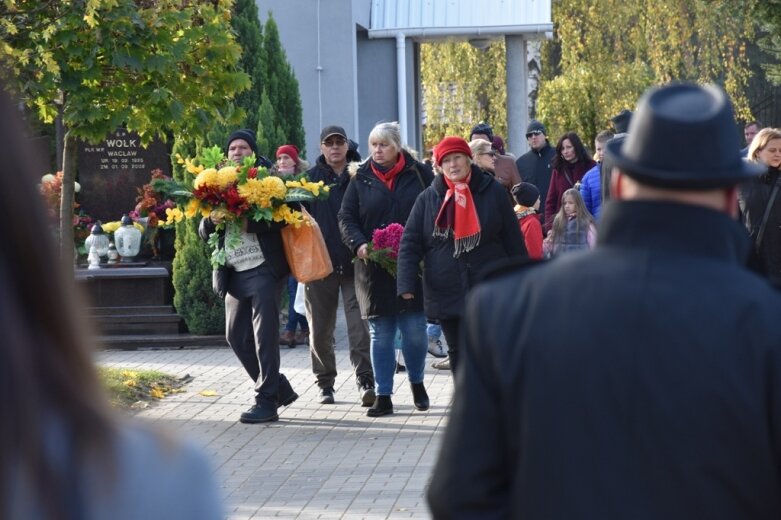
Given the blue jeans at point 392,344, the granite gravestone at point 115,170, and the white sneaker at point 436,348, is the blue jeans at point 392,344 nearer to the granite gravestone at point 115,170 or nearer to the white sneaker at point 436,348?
the white sneaker at point 436,348

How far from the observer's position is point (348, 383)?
11.5 m

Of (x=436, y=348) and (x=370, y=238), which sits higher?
(x=370, y=238)

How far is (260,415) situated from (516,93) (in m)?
15.6

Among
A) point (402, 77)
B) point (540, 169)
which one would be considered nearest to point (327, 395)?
point (540, 169)

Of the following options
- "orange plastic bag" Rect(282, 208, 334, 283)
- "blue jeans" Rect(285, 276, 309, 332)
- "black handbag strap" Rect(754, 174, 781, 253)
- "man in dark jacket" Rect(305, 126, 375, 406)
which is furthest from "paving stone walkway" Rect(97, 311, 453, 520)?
"black handbag strap" Rect(754, 174, 781, 253)

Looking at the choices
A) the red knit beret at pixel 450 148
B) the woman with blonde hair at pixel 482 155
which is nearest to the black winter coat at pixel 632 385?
the red knit beret at pixel 450 148

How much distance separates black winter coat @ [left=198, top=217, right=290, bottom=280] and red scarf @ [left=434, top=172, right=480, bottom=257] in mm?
1139

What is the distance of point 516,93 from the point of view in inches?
961

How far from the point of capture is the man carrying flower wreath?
9406 millimetres

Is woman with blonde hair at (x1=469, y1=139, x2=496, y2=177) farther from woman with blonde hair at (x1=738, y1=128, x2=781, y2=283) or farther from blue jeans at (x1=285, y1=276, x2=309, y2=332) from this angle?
blue jeans at (x1=285, y1=276, x2=309, y2=332)

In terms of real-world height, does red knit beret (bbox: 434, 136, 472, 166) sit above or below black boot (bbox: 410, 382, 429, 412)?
above

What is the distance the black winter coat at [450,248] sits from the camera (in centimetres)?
893

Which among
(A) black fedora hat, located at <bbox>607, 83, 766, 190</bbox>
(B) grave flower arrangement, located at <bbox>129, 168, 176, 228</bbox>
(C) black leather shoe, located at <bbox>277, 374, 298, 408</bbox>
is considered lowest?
(C) black leather shoe, located at <bbox>277, 374, 298, 408</bbox>

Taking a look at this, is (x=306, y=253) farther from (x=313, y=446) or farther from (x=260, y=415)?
(x=313, y=446)
